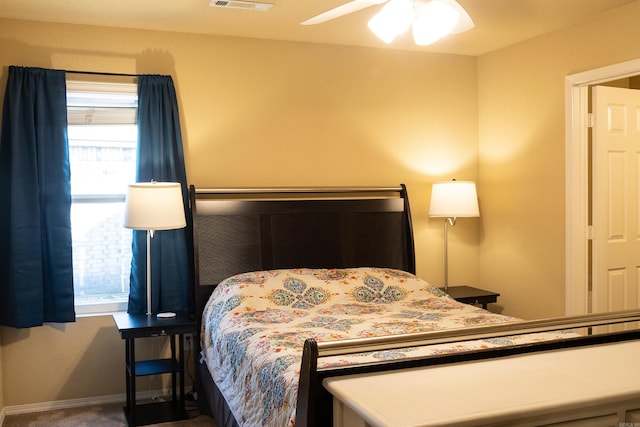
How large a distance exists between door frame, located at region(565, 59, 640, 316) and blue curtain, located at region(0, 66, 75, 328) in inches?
125

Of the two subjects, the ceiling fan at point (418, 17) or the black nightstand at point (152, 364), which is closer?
the ceiling fan at point (418, 17)

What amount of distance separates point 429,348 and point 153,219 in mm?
1840

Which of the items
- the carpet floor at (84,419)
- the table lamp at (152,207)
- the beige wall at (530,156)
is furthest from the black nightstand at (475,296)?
the table lamp at (152,207)

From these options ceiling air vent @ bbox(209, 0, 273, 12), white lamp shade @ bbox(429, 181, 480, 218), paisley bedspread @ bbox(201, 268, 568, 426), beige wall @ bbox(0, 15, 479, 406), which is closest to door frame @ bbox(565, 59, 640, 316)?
white lamp shade @ bbox(429, 181, 480, 218)

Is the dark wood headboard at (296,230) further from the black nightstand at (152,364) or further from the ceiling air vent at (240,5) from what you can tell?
the ceiling air vent at (240,5)

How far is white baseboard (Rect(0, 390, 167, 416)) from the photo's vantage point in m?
4.03

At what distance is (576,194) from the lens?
427 cm

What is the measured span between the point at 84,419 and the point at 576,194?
338cm

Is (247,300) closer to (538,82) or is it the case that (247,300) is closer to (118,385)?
(118,385)

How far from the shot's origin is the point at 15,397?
404cm

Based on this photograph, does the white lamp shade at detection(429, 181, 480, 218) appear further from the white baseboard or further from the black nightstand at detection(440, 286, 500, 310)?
the white baseboard

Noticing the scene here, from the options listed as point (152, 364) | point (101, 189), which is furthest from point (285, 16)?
point (152, 364)

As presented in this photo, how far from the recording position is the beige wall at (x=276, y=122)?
4087 millimetres

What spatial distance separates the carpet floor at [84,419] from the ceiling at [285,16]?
240 centimetres
